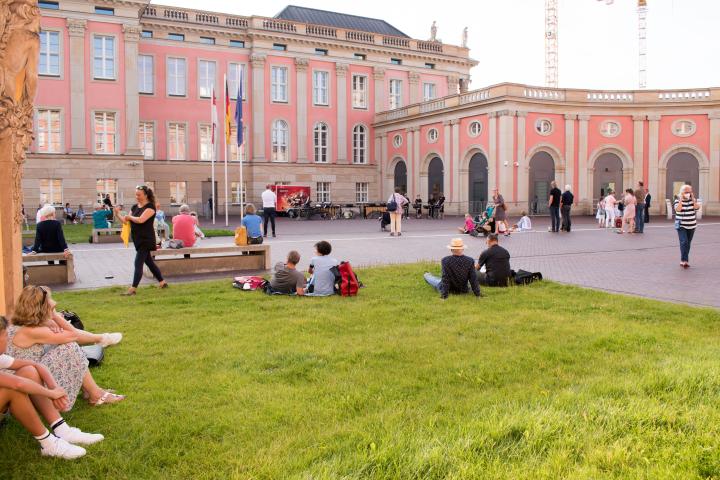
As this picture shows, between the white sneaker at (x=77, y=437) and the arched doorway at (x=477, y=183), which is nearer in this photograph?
the white sneaker at (x=77, y=437)

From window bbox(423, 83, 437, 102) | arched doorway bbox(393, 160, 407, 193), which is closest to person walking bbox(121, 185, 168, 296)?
arched doorway bbox(393, 160, 407, 193)

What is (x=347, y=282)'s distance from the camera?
10.1 meters

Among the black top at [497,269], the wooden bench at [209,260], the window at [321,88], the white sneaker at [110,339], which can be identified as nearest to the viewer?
the white sneaker at [110,339]

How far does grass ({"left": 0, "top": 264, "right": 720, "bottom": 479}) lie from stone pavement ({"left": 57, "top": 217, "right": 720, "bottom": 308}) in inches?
102

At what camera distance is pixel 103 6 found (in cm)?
3772

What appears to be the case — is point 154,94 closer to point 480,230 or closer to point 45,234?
point 480,230

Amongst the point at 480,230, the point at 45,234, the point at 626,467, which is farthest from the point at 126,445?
the point at 480,230

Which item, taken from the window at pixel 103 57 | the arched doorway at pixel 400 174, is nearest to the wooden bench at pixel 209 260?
the window at pixel 103 57

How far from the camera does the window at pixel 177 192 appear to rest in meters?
43.6

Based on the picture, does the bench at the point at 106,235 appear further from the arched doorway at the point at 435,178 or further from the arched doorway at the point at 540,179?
the arched doorway at the point at 540,179

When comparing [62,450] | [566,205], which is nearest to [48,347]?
[62,450]

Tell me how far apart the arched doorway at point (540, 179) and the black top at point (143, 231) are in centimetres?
3151

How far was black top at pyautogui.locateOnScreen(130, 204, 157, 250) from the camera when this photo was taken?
34.7 feet

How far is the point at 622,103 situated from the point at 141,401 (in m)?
39.1
